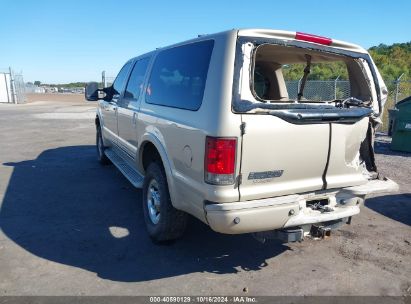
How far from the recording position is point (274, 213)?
2.93 metres

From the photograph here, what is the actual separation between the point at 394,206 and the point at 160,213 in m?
3.53

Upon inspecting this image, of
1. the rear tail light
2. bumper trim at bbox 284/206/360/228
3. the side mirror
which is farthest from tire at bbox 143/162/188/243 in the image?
the side mirror

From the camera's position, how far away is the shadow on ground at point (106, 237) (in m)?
3.54

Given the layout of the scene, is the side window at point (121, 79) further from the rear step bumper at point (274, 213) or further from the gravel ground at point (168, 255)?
the rear step bumper at point (274, 213)

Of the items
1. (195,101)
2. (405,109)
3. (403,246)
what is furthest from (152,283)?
(405,109)

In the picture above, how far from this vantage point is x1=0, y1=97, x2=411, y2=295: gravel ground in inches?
126

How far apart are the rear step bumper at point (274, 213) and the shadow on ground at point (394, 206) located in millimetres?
1877

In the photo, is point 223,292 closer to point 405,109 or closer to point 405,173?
point 405,173

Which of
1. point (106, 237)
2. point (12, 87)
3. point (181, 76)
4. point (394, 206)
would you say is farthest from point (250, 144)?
point (12, 87)

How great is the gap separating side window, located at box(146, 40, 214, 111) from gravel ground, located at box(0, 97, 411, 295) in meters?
1.55

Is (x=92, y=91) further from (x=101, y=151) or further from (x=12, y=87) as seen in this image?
(x=12, y=87)

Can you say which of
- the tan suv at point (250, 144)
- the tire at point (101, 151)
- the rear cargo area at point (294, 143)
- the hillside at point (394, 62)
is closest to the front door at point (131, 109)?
the tan suv at point (250, 144)

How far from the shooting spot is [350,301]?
3.00 metres

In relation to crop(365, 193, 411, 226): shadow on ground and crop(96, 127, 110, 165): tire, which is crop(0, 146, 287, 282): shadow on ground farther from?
crop(365, 193, 411, 226): shadow on ground
